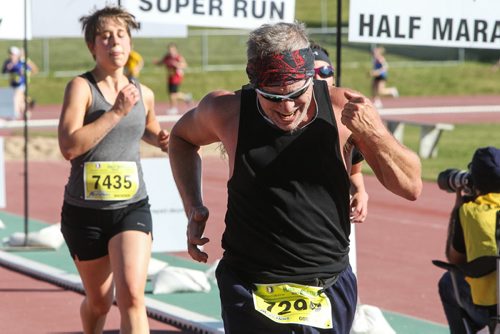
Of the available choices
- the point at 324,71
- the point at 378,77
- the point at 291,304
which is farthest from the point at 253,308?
the point at 378,77

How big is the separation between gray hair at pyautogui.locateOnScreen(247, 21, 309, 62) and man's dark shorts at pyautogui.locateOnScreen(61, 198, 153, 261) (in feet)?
8.17

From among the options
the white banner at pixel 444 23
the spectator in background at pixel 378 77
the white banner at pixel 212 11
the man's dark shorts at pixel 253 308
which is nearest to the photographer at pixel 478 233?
the white banner at pixel 444 23

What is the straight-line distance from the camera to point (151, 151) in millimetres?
19703

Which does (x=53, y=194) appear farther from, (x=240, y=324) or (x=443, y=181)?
(x=240, y=324)

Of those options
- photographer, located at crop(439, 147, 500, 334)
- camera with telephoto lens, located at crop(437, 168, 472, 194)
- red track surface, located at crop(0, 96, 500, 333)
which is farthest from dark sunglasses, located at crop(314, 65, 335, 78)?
red track surface, located at crop(0, 96, 500, 333)

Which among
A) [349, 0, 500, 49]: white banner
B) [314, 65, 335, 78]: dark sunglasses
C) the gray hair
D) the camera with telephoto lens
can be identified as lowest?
the camera with telephoto lens

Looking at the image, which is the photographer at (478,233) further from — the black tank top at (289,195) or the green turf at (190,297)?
the black tank top at (289,195)

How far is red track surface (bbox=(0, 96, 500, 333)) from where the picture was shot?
8906 mm

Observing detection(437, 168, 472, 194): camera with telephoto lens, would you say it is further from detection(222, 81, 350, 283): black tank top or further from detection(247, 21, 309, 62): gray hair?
detection(247, 21, 309, 62): gray hair

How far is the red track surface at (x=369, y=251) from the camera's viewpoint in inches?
351

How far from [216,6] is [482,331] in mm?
2880

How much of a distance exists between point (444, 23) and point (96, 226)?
2706mm

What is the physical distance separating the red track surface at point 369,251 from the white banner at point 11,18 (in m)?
2.15

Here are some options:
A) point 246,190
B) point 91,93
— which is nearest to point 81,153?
point 91,93
